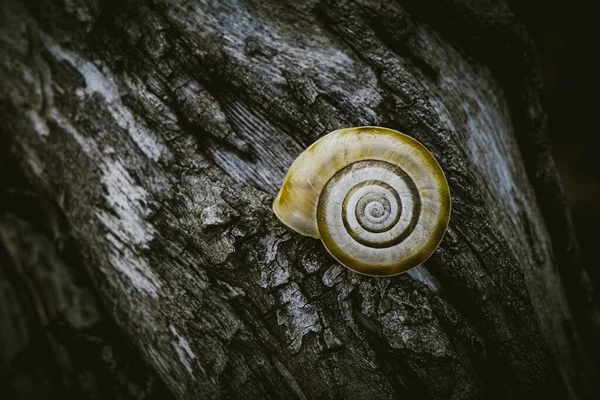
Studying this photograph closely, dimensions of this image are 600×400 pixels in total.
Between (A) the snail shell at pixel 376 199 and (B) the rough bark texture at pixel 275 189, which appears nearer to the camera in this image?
(A) the snail shell at pixel 376 199

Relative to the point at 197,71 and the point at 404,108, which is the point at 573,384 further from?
the point at 197,71

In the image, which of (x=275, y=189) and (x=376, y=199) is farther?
(x=275, y=189)

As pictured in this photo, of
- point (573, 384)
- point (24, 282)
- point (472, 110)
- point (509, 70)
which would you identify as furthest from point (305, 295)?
point (24, 282)

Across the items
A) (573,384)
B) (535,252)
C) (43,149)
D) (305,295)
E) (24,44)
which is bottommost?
(573,384)

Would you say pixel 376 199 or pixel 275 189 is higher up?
pixel 275 189

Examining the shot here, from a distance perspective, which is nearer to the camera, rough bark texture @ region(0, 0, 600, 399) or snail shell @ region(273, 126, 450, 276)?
snail shell @ region(273, 126, 450, 276)
